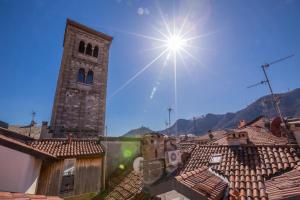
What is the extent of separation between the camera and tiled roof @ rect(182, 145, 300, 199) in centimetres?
597

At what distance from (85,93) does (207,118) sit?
125690 mm

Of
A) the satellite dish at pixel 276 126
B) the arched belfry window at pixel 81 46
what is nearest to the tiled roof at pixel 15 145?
the satellite dish at pixel 276 126

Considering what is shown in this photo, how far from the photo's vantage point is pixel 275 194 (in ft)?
13.9

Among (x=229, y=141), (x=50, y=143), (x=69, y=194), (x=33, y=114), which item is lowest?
(x=69, y=194)

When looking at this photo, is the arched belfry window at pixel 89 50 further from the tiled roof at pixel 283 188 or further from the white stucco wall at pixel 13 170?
the tiled roof at pixel 283 188

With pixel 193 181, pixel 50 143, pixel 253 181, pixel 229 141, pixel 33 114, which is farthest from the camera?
pixel 33 114

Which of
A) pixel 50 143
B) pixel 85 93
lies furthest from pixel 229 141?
pixel 85 93

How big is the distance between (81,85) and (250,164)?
2075 centimetres

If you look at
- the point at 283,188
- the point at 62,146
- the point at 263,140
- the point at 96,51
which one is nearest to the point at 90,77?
the point at 96,51

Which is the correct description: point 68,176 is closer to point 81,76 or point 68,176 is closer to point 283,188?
point 283,188

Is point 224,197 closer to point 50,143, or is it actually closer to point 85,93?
point 50,143

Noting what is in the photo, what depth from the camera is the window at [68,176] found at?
11867 millimetres

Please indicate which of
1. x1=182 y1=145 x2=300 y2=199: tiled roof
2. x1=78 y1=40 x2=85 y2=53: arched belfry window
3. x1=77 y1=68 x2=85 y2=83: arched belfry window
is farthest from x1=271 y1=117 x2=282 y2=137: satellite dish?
x1=78 y1=40 x2=85 y2=53: arched belfry window

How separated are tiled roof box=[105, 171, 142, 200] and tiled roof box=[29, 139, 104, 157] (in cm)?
301
